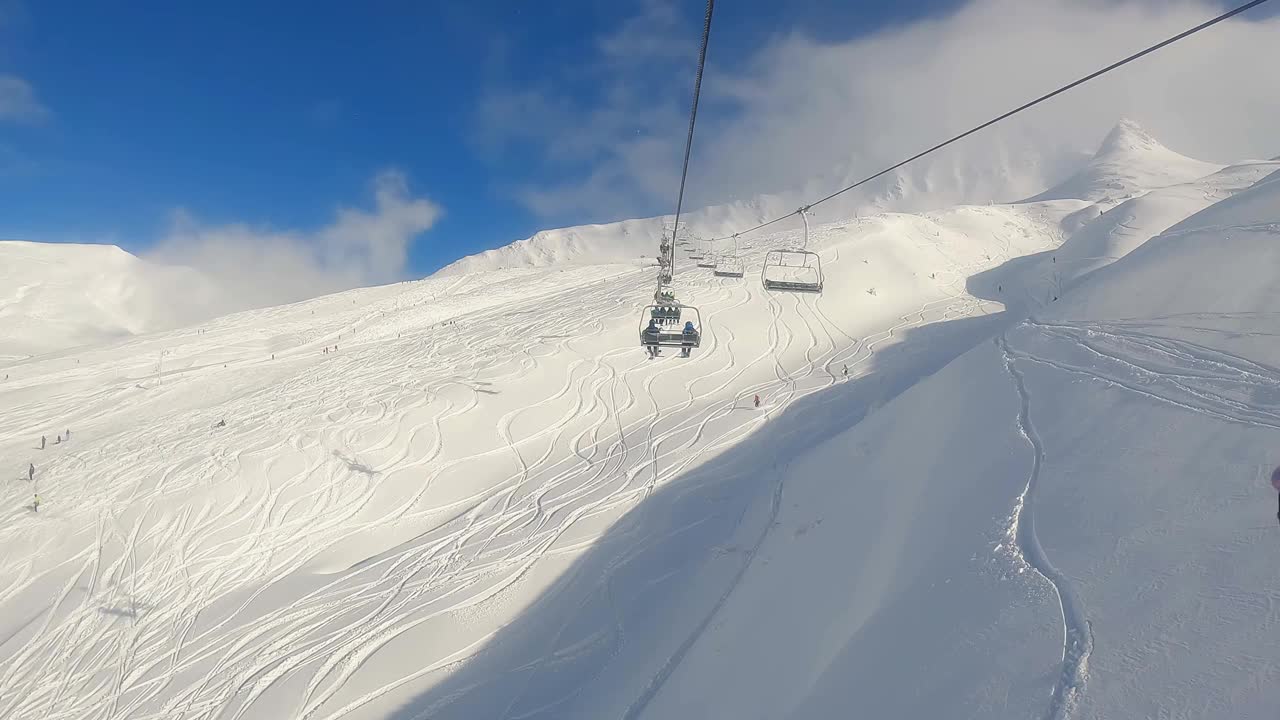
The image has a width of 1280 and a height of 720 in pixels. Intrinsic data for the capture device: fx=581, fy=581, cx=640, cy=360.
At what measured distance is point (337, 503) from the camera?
21.5 meters

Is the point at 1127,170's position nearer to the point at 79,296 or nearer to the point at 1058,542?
the point at 1058,542

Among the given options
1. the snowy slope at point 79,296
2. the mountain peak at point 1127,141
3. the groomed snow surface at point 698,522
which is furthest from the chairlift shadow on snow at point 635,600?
the mountain peak at point 1127,141

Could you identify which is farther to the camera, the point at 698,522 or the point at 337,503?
the point at 337,503

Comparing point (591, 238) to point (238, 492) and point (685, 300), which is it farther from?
point (238, 492)

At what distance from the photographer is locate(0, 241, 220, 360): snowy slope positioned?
101250mm

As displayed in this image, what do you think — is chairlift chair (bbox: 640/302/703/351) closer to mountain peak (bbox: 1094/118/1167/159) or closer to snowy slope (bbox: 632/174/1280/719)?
snowy slope (bbox: 632/174/1280/719)

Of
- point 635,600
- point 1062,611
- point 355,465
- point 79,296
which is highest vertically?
point 79,296

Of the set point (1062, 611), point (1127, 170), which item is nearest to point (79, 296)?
point (1062, 611)

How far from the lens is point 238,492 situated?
21.5 m

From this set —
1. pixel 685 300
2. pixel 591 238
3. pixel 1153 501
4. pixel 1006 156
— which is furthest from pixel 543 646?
pixel 1006 156

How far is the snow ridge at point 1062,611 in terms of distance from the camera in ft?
17.8

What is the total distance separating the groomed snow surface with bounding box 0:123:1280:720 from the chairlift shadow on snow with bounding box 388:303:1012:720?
10cm

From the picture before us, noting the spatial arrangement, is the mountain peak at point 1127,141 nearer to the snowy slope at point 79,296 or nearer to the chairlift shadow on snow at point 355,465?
the chairlift shadow on snow at point 355,465

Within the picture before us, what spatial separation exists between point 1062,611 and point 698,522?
1196 centimetres
